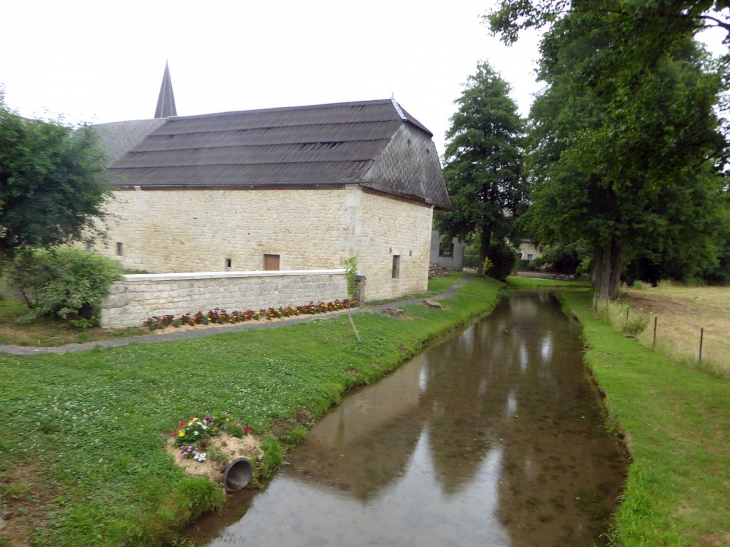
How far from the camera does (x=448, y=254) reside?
4197cm

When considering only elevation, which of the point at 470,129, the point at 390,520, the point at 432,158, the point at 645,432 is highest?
the point at 470,129

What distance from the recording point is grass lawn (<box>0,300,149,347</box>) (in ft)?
27.4

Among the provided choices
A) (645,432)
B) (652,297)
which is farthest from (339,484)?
(652,297)

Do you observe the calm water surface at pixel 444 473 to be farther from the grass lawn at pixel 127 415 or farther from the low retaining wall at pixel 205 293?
the low retaining wall at pixel 205 293

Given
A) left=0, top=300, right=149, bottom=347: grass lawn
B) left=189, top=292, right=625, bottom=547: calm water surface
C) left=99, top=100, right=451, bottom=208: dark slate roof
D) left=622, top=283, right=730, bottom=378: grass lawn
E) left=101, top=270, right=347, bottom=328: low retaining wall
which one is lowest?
left=189, top=292, right=625, bottom=547: calm water surface

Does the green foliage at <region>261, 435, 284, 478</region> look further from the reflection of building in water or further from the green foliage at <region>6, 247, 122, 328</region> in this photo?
the green foliage at <region>6, 247, 122, 328</region>

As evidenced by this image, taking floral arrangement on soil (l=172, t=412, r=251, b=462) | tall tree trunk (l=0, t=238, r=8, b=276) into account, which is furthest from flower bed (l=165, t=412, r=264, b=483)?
tall tree trunk (l=0, t=238, r=8, b=276)

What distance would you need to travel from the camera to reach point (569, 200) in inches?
813

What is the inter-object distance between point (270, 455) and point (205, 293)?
5798 millimetres

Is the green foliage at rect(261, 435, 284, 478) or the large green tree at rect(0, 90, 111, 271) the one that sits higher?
the large green tree at rect(0, 90, 111, 271)

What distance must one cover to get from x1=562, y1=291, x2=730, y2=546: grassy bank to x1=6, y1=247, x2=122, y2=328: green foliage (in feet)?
31.4

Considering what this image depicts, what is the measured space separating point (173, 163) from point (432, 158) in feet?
40.0

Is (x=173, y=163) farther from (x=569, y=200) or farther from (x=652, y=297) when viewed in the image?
(x=652, y=297)

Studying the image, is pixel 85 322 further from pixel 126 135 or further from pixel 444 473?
pixel 126 135
